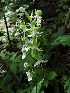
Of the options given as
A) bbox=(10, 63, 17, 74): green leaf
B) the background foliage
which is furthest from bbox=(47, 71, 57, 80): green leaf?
bbox=(10, 63, 17, 74): green leaf

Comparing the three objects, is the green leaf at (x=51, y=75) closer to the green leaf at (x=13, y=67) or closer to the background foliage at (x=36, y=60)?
the background foliage at (x=36, y=60)

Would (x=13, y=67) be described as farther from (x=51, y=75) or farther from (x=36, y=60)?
(x=51, y=75)

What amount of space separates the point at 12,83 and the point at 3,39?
1800 millimetres

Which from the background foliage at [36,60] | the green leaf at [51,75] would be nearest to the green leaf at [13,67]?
the background foliage at [36,60]

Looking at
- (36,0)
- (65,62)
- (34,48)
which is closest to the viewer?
(34,48)

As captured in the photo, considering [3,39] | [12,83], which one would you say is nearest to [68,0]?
[3,39]

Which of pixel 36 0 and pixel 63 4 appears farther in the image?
pixel 36 0

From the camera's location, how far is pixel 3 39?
14.0ft

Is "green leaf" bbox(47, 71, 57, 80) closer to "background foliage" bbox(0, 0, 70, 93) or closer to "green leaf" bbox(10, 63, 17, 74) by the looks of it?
"background foliage" bbox(0, 0, 70, 93)

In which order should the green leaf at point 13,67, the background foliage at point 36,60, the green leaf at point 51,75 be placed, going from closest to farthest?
the background foliage at point 36,60 → the green leaf at point 51,75 → the green leaf at point 13,67

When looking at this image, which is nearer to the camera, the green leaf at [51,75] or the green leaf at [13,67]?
the green leaf at [51,75]

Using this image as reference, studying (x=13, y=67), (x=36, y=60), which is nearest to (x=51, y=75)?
(x=36, y=60)

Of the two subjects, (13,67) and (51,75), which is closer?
(51,75)

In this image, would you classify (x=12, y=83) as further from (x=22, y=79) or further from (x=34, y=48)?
(x=34, y=48)
